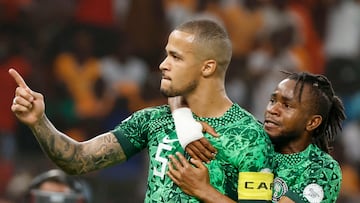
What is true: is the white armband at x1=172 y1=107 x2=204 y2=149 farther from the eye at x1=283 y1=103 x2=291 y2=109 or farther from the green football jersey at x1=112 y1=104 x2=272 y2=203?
the eye at x1=283 y1=103 x2=291 y2=109

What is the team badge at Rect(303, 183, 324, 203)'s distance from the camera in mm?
5457

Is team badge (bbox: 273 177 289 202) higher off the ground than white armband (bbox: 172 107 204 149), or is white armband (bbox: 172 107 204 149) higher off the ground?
white armband (bbox: 172 107 204 149)

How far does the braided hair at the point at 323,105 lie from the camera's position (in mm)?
5695

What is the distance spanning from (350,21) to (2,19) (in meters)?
4.25

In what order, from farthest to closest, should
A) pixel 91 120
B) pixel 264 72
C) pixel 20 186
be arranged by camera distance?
pixel 264 72, pixel 91 120, pixel 20 186

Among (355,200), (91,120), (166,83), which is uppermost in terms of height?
(166,83)

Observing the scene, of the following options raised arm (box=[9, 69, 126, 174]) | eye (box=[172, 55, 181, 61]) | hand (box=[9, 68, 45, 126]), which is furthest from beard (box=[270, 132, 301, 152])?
hand (box=[9, 68, 45, 126])

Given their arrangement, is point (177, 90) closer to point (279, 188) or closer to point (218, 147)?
point (218, 147)

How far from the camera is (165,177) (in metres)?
5.50

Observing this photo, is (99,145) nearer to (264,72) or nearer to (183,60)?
(183,60)

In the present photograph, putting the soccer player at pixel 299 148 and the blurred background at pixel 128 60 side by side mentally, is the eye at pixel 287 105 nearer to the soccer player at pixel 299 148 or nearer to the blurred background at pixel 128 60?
the soccer player at pixel 299 148

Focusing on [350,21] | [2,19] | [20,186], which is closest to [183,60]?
[20,186]

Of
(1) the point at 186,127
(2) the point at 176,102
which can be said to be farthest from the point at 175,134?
(2) the point at 176,102

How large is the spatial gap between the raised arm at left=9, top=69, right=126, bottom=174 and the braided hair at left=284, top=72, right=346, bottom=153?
1079mm
